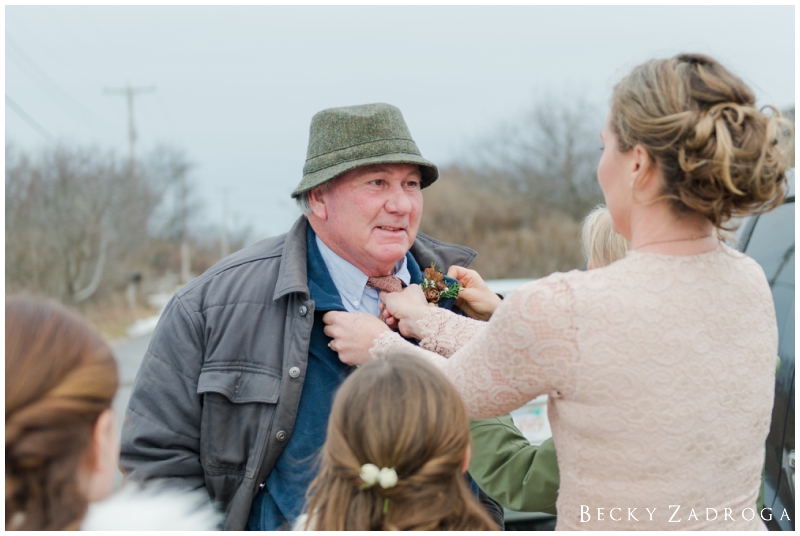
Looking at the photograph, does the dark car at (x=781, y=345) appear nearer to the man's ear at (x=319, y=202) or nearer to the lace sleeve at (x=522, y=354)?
the lace sleeve at (x=522, y=354)

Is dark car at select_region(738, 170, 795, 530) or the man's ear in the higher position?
the man's ear

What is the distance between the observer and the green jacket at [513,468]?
223 cm

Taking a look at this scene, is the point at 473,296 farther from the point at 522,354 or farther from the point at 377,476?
the point at 377,476

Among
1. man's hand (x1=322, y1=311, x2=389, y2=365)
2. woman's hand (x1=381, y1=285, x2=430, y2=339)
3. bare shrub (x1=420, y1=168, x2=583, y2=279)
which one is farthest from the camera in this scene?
bare shrub (x1=420, y1=168, x2=583, y2=279)

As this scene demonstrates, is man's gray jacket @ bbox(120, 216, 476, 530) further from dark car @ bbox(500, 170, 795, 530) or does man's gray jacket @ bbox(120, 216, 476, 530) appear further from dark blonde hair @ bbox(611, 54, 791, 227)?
dark car @ bbox(500, 170, 795, 530)

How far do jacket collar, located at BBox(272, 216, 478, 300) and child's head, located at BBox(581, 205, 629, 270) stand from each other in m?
0.53

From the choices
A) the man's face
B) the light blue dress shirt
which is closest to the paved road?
the light blue dress shirt

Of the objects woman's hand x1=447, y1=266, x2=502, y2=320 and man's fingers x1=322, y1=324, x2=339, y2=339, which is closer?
man's fingers x1=322, y1=324, x2=339, y2=339

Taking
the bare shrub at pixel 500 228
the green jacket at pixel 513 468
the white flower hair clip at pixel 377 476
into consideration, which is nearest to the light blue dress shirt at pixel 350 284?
the green jacket at pixel 513 468

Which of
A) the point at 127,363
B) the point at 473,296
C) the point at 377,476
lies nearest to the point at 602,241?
the point at 473,296

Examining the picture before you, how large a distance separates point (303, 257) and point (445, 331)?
0.74 metres

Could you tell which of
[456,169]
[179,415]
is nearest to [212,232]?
[456,169]

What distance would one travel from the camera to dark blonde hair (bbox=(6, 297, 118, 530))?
146 centimetres

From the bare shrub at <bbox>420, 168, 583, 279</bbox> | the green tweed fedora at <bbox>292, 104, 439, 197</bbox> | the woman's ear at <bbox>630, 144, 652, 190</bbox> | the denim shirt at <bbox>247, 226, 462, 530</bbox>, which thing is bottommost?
the bare shrub at <bbox>420, 168, 583, 279</bbox>
